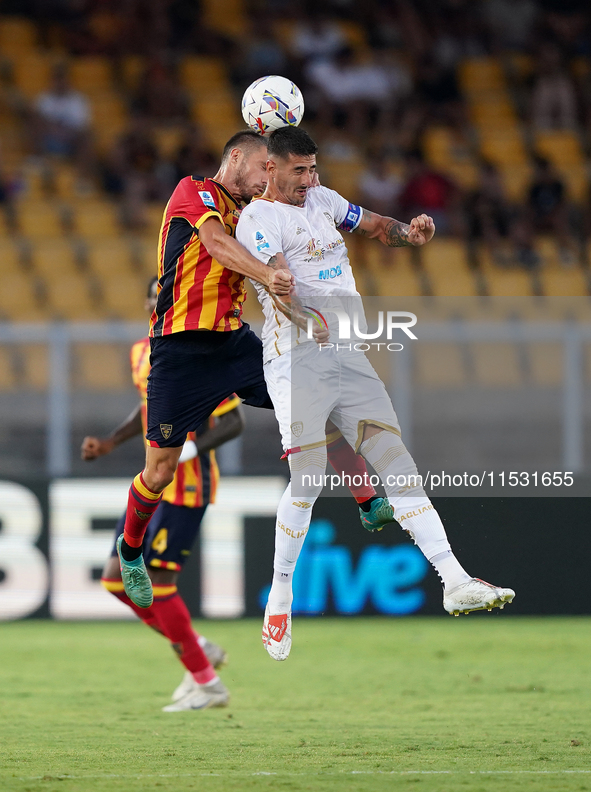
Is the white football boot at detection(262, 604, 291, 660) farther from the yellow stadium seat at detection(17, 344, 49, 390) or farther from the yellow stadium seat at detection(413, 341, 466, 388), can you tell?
the yellow stadium seat at detection(17, 344, 49, 390)

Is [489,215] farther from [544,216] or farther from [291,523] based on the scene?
[291,523]

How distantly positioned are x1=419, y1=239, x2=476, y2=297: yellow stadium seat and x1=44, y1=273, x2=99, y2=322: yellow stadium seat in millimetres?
3842

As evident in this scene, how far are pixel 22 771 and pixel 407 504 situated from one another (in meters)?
2.15

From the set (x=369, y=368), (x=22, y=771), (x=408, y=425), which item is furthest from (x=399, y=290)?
(x=22, y=771)

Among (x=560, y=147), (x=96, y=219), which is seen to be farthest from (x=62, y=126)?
(x=560, y=147)

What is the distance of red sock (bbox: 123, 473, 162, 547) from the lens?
21.4ft

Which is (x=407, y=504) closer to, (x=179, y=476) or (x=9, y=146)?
(x=179, y=476)

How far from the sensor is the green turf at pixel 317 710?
5.65m

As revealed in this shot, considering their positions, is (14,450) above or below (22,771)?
above

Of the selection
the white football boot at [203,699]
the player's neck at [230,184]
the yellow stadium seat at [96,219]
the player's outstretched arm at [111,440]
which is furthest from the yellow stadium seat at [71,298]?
the player's neck at [230,184]

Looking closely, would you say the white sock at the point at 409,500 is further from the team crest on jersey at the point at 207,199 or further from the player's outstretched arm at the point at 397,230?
the team crest on jersey at the point at 207,199

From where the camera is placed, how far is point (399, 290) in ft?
46.4

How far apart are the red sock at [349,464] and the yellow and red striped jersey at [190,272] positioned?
87cm

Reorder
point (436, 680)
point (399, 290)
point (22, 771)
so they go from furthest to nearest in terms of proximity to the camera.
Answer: point (399, 290) → point (436, 680) → point (22, 771)
